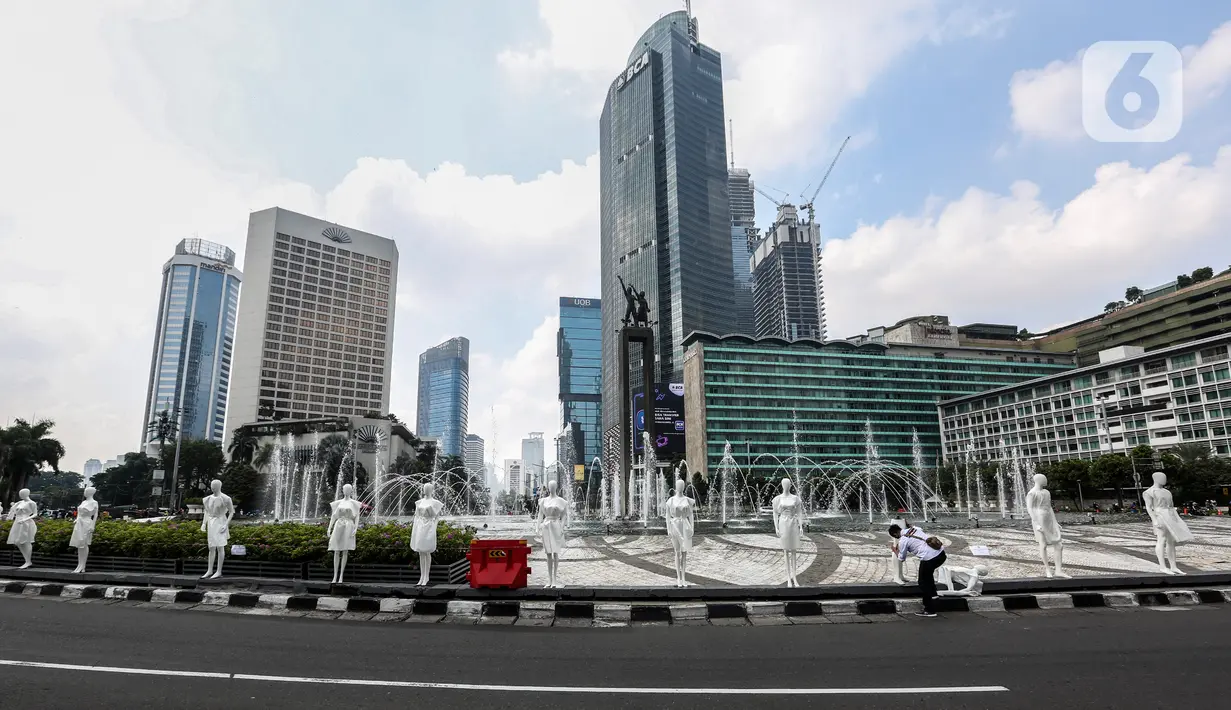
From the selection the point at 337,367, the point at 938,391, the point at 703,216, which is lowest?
the point at 938,391

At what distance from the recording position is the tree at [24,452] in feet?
186

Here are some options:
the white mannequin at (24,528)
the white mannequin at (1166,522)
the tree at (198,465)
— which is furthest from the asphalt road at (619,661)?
the tree at (198,465)

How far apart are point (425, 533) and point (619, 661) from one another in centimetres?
563

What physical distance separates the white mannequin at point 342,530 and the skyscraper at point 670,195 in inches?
5098

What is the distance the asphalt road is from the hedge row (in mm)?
2694

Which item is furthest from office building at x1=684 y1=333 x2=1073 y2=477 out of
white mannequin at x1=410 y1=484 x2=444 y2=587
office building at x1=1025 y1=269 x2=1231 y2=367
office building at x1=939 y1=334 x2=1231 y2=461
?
white mannequin at x1=410 y1=484 x2=444 y2=587

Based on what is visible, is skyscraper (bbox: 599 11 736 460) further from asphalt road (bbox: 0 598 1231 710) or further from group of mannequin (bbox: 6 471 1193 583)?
asphalt road (bbox: 0 598 1231 710)

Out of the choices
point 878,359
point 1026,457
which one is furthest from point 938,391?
point 1026,457

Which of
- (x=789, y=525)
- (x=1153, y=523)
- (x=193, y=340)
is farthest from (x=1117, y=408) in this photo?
(x=193, y=340)

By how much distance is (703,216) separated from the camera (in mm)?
150375

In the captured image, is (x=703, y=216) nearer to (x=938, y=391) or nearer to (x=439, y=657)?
(x=938, y=391)

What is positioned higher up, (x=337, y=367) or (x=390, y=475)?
(x=337, y=367)

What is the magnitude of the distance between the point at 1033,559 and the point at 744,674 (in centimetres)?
1376

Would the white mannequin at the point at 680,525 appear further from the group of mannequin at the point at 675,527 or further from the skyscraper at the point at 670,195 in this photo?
the skyscraper at the point at 670,195
